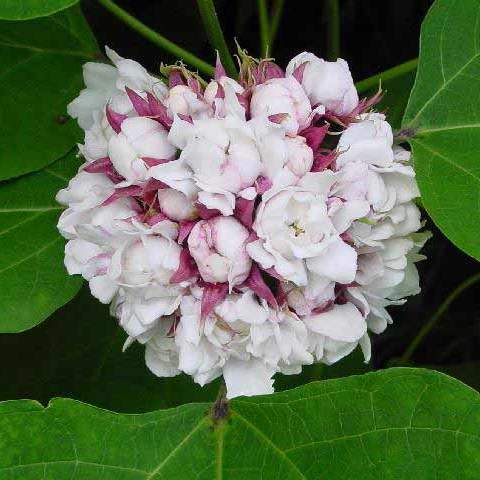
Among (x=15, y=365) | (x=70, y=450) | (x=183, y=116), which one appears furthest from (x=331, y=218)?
(x=15, y=365)

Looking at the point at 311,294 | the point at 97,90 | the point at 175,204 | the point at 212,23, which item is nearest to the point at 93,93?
the point at 97,90

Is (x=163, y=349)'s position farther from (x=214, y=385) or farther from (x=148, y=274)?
(x=214, y=385)

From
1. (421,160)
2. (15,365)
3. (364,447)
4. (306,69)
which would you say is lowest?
(15,365)

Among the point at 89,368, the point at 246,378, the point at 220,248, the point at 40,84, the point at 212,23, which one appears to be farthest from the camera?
the point at 89,368

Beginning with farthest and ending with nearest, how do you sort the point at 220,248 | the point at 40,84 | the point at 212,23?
the point at 40,84 → the point at 212,23 → the point at 220,248

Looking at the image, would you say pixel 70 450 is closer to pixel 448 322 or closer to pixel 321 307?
pixel 321 307

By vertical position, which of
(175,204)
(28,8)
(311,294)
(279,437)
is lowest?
(279,437)
